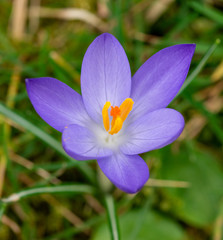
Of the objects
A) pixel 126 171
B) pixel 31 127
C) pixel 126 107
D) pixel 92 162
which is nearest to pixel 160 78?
pixel 126 107

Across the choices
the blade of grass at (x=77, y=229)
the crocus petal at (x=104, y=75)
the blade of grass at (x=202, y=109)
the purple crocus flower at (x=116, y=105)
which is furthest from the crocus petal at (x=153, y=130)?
the blade of grass at (x=77, y=229)

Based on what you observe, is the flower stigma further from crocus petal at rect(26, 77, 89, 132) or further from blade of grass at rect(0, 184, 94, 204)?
blade of grass at rect(0, 184, 94, 204)

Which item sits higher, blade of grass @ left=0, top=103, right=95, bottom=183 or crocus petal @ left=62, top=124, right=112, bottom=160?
crocus petal @ left=62, top=124, right=112, bottom=160

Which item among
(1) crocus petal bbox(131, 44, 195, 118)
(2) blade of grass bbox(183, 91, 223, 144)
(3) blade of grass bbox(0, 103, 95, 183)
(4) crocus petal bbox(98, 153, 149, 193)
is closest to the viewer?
(4) crocus petal bbox(98, 153, 149, 193)

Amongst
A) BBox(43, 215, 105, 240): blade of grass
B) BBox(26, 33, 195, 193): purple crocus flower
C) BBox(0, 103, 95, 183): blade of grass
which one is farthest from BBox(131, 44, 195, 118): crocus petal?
BBox(43, 215, 105, 240): blade of grass

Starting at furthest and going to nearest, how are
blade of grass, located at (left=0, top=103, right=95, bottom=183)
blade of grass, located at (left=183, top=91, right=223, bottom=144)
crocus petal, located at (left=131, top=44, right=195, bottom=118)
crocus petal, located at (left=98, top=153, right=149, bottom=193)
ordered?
1. blade of grass, located at (left=183, top=91, right=223, bottom=144)
2. blade of grass, located at (left=0, top=103, right=95, bottom=183)
3. crocus petal, located at (left=131, top=44, right=195, bottom=118)
4. crocus petal, located at (left=98, top=153, right=149, bottom=193)

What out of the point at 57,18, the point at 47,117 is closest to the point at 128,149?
the point at 47,117
